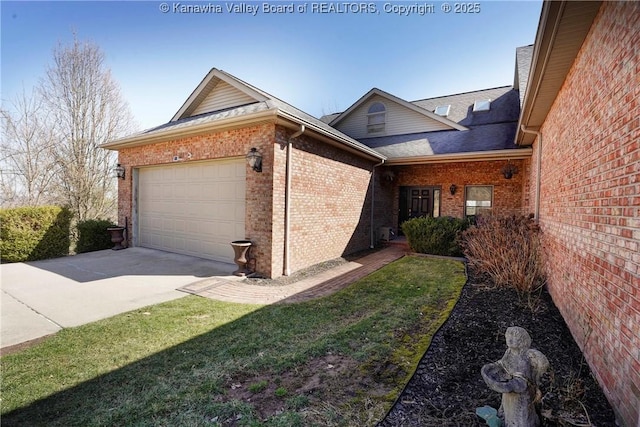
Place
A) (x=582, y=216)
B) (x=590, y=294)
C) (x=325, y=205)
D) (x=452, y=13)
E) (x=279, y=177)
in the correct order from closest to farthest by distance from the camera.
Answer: (x=590, y=294) → (x=582, y=216) → (x=452, y=13) → (x=279, y=177) → (x=325, y=205)

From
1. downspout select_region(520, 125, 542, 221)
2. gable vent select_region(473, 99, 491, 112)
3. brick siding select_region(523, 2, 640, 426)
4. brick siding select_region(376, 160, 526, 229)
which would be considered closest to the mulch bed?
brick siding select_region(523, 2, 640, 426)

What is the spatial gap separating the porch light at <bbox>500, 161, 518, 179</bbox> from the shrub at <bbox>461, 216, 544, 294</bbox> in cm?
406

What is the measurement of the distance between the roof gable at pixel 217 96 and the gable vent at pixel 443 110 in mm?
8420

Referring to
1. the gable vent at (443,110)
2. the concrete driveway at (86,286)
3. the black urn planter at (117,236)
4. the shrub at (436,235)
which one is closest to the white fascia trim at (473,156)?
the shrub at (436,235)

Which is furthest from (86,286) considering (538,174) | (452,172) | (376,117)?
(376,117)

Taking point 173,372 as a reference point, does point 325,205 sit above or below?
above

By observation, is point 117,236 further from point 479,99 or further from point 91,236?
point 479,99

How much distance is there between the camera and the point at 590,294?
2822 mm

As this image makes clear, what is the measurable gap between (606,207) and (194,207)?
8397 millimetres

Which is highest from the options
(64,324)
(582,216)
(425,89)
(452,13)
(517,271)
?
(425,89)

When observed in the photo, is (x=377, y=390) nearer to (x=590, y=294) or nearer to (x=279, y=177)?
(x=590, y=294)

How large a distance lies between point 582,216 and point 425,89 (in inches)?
527

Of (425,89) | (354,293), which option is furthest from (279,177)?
(425,89)

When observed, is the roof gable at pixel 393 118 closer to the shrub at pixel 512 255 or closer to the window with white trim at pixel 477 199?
the window with white trim at pixel 477 199
